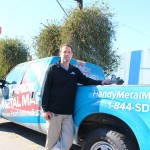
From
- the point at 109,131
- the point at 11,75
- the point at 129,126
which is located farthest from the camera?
the point at 11,75

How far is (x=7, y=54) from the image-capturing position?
18.2 m

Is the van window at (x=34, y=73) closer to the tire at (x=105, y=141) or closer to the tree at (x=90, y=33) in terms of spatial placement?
the tire at (x=105, y=141)

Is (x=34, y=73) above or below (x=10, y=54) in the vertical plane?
below

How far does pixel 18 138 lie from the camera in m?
7.31

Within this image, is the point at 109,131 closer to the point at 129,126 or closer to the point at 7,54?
the point at 129,126

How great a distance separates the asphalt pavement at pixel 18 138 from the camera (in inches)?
257

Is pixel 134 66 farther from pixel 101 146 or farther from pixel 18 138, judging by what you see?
pixel 101 146

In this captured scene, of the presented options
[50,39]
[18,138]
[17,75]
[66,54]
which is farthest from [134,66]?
[66,54]

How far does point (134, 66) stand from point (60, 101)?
1296 cm

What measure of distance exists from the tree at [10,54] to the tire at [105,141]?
13850mm

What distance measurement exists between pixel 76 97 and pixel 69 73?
379mm

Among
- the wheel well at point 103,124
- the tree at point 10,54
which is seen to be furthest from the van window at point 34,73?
the tree at point 10,54

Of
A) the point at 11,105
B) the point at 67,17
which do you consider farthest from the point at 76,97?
the point at 67,17

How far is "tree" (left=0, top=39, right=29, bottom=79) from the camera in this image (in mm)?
18094
